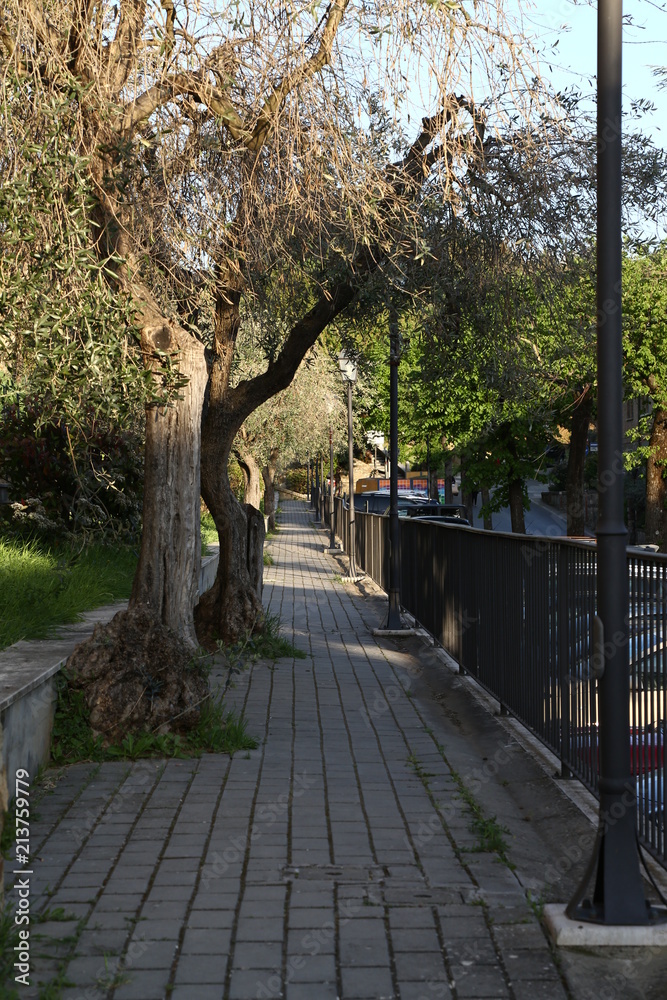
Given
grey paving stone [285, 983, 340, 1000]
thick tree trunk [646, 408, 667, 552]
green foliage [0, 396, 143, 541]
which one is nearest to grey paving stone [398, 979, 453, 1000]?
grey paving stone [285, 983, 340, 1000]

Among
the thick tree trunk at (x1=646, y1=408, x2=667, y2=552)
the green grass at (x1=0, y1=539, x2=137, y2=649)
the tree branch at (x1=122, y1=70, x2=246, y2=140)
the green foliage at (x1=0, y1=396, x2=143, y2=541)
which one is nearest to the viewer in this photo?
the tree branch at (x1=122, y1=70, x2=246, y2=140)

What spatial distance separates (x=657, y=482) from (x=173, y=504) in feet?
89.9

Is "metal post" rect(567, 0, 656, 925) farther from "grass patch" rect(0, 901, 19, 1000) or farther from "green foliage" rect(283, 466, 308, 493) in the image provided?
"green foliage" rect(283, 466, 308, 493)

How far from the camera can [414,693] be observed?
10.2m

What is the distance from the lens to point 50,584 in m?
9.99

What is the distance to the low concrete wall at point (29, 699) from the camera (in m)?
5.98

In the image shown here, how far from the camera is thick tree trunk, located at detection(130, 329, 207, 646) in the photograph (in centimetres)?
789

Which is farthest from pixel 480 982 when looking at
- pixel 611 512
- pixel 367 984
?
pixel 611 512

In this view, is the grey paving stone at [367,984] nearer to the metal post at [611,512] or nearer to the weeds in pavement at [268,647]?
the metal post at [611,512]

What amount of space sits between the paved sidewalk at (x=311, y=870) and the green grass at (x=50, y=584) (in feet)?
5.75

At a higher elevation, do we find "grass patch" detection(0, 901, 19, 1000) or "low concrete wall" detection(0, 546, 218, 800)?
"low concrete wall" detection(0, 546, 218, 800)

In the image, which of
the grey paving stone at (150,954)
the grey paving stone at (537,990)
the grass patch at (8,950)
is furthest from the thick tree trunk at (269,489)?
the grey paving stone at (537,990)

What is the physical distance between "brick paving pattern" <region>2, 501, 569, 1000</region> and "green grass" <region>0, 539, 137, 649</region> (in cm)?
187

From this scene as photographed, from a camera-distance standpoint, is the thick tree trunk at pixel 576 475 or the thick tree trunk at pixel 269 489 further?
the thick tree trunk at pixel 269 489
